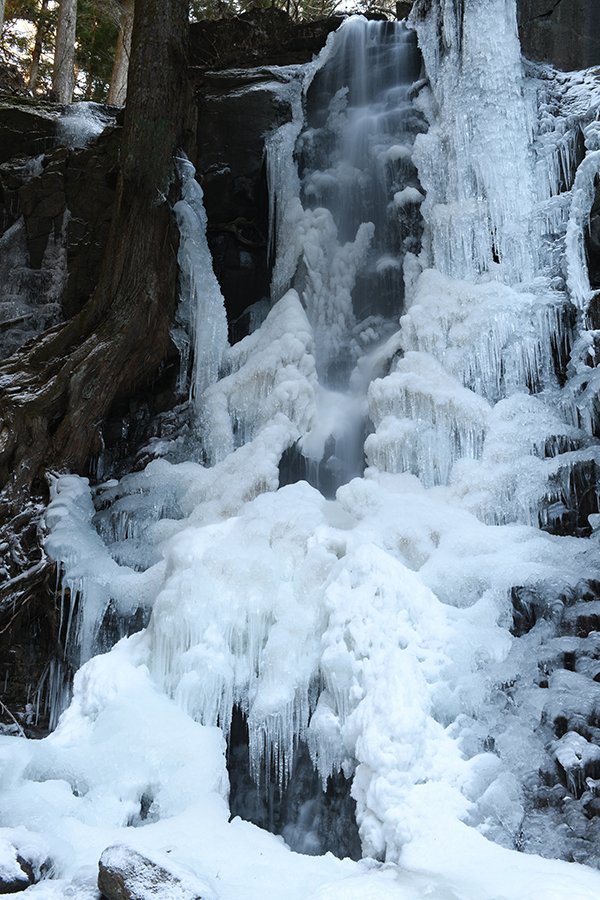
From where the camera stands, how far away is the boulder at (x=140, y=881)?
2.64 m

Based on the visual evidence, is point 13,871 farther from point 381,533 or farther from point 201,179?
point 201,179

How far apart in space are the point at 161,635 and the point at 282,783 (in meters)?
0.98

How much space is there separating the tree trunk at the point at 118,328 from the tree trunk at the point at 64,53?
4970mm

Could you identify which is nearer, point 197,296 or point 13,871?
point 13,871

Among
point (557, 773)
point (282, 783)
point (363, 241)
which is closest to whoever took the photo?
point (557, 773)

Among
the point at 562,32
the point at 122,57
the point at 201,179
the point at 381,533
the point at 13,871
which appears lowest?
the point at 13,871

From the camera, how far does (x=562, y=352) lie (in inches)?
229

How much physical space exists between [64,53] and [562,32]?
24.9 ft

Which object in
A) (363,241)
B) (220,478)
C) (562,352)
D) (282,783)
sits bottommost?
(282,783)

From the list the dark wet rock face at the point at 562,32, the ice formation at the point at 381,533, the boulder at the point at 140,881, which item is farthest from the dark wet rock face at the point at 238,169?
the boulder at the point at 140,881

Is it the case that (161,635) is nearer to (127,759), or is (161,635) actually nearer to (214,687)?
(214,687)

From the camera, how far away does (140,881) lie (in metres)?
2.68

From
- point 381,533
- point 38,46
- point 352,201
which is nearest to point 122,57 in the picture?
point 38,46

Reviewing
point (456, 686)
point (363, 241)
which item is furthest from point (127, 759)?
point (363, 241)
